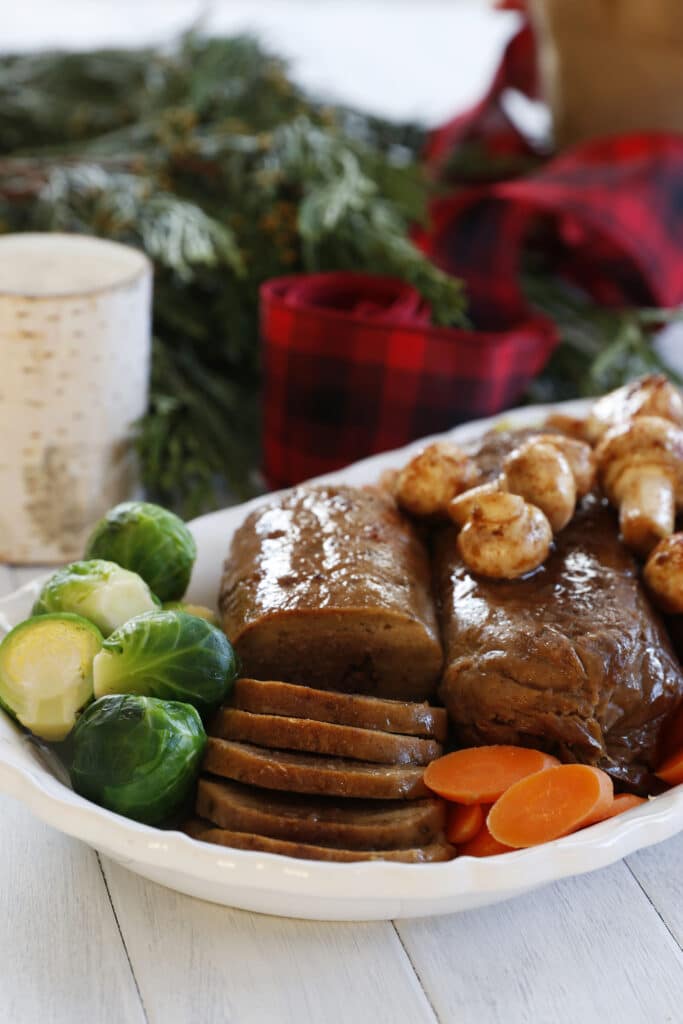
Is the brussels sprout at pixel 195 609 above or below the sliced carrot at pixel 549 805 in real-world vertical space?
below

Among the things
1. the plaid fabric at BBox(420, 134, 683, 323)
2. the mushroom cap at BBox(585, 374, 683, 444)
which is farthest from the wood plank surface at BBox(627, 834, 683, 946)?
the plaid fabric at BBox(420, 134, 683, 323)

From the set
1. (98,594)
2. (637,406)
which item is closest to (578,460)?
(637,406)

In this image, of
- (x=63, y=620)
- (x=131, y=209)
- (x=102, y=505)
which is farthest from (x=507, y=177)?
(x=63, y=620)

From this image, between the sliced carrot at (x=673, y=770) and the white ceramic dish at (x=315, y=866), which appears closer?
the white ceramic dish at (x=315, y=866)

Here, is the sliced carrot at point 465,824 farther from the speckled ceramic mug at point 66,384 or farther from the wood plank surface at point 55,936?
the speckled ceramic mug at point 66,384

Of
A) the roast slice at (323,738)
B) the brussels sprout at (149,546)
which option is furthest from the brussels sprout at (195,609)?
the roast slice at (323,738)
